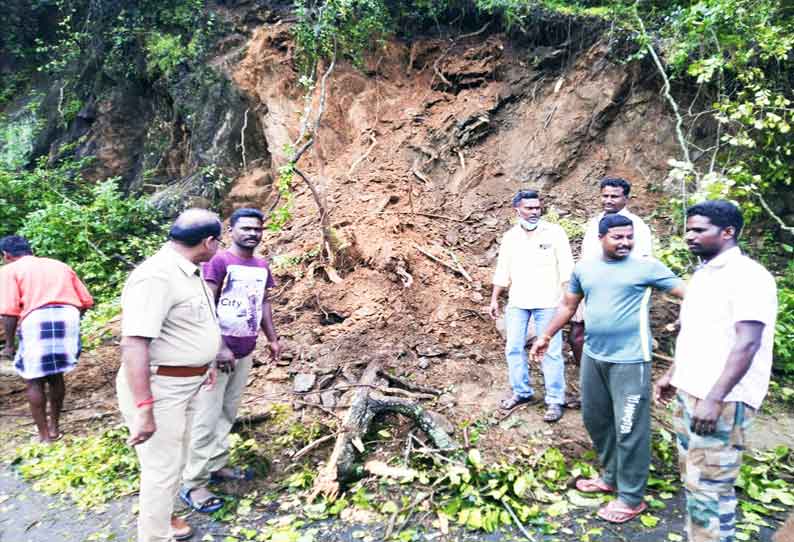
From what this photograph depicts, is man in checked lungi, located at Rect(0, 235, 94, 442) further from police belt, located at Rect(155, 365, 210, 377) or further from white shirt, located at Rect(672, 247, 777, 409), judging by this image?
white shirt, located at Rect(672, 247, 777, 409)

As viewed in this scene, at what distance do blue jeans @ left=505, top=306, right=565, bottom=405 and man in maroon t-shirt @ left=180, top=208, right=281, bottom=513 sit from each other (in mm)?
2181

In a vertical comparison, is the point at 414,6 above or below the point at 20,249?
above

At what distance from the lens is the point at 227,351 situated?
3.48 m

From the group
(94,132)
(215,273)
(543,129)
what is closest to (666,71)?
(543,129)

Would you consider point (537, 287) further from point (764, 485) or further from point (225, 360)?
point (225, 360)

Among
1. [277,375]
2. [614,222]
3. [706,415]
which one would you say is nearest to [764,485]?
[706,415]

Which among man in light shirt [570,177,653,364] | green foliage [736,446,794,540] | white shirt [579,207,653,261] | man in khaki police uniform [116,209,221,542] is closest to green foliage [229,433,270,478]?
man in khaki police uniform [116,209,221,542]

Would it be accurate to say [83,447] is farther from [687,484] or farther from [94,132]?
[94,132]

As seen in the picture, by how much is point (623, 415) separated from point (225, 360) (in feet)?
8.77

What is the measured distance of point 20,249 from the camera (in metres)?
4.91

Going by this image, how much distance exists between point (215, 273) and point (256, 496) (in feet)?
5.48

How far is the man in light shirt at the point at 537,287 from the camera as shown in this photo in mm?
4273

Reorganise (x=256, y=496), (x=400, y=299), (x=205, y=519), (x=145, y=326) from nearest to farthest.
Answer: (x=145, y=326) → (x=205, y=519) → (x=256, y=496) → (x=400, y=299)

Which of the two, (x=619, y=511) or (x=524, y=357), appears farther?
(x=524, y=357)
